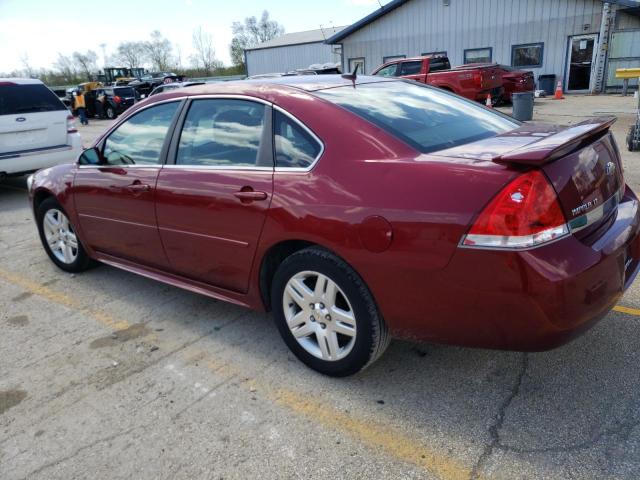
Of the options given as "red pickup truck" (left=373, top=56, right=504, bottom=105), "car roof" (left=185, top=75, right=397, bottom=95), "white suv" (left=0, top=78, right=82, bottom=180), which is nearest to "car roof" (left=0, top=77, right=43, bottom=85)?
"white suv" (left=0, top=78, right=82, bottom=180)

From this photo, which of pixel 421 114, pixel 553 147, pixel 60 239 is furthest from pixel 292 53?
pixel 553 147

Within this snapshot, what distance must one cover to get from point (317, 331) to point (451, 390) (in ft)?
2.57

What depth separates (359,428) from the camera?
2557 mm

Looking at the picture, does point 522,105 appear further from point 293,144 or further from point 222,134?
point 293,144

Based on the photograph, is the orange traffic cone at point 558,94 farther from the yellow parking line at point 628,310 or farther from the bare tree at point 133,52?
the bare tree at point 133,52

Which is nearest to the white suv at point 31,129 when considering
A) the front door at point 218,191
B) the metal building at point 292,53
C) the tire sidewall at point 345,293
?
the front door at point 218,191

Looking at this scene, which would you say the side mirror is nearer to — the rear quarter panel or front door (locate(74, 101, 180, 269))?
front door (locate(74, 101, 180, 269))

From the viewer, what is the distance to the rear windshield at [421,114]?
2.79 metres

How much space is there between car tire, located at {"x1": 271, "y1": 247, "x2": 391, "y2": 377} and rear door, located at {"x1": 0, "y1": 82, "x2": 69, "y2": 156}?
6.75m

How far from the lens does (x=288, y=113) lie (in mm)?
2945

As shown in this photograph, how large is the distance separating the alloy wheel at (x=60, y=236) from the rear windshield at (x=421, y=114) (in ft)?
9.39

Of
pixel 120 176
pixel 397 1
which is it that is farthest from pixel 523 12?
pixel 120 176

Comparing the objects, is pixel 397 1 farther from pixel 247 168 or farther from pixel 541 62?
pixel 247 168

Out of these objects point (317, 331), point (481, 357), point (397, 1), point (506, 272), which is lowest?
point (481, 357)
